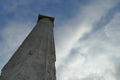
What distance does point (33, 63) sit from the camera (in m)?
9.30

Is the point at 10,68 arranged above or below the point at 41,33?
below

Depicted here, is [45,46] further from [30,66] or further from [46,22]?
[46,22]

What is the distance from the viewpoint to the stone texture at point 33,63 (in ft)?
28.4

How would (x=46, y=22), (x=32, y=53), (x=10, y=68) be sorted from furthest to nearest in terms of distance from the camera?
(x=46, y=22)
(x=32, y=53)
(x=10, y=68)

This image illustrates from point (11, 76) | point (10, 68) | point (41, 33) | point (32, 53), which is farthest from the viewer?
point (41, 33)

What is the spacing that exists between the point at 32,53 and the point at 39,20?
6.29 m

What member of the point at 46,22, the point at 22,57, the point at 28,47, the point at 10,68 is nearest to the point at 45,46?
the point at 28,47

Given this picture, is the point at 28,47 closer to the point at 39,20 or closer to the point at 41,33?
the point at 41,33

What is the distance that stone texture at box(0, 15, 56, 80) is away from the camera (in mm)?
8648

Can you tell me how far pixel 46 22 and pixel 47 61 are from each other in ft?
19.6

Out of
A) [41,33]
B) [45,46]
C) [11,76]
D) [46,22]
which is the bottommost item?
[11,76]

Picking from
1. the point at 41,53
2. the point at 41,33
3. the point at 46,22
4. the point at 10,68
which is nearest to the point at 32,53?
the point at 41,53

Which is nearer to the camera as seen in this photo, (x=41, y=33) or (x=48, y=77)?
(x=48, y=77)

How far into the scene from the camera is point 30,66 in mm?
9086
